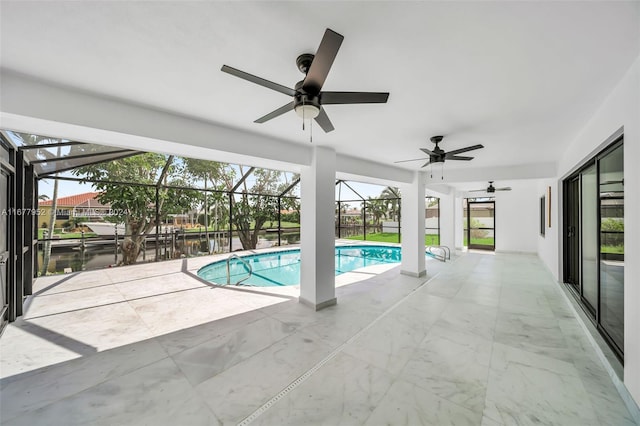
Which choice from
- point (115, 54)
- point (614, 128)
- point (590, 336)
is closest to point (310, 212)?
point (115, 54)

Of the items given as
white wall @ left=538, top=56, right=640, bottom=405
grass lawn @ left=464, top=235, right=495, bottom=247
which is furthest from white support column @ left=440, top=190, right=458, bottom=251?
white wall @ left=538, top=56, right=640, bottom=405

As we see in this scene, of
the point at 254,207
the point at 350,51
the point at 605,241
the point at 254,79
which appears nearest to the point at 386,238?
the point at 254,207

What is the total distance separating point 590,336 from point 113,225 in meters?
9.67

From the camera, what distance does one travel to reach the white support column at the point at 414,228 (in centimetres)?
579

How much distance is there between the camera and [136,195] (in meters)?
6.89

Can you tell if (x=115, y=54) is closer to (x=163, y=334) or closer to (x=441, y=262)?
(x=163, y=334)

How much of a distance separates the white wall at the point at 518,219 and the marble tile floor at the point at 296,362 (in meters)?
6.00

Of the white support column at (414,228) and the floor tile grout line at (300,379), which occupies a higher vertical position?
the white support column at (414,228)

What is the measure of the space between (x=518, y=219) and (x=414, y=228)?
638 centimetres

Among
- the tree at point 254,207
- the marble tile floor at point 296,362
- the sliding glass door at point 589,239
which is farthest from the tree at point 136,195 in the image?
the sliding glass door at point 589,239

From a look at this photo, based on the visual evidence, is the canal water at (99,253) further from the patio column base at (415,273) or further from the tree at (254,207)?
the patio column base at (415,273)

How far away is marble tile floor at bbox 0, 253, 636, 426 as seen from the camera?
1.82 metres

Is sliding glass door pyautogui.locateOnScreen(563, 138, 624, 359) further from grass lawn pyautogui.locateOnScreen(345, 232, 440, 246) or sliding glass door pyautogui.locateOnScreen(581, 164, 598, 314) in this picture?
grass lawn pyautogui.locateOnScreen(345, 232, 440, 246)

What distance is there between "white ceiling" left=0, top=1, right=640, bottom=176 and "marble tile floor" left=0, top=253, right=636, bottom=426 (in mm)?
2509
